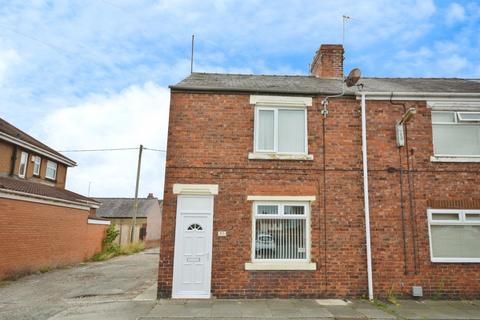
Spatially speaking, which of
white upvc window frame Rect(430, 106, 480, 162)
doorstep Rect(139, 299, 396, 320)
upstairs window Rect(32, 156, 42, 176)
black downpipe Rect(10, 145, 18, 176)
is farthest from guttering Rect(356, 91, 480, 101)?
upstairs window Rect(32, 156, 42, 176)

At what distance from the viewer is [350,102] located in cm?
1055

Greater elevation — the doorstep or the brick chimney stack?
the brick chimney stack

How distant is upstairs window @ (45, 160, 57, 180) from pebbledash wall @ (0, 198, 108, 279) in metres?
4.85

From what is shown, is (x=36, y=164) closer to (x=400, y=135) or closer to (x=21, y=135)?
(x=21, y=135)

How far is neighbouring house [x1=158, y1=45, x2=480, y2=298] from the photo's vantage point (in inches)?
374

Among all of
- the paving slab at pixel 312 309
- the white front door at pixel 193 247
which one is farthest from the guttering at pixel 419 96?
the paving slab at pixel 312 309

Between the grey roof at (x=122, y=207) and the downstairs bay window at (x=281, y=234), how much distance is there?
90.9ft

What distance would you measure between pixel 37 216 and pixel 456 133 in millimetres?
16219

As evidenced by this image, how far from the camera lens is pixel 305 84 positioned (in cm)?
1166

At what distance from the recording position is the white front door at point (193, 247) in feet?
30.7

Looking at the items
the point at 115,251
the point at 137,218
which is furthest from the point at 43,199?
the point at 137,218

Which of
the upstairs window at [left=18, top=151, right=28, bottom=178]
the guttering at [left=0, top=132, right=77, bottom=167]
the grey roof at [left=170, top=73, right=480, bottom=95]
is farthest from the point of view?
the upstairs window at [left=18, top=151, right=28, bottom=178]

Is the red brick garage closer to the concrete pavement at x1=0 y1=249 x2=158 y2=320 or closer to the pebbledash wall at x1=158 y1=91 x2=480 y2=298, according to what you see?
the concrete pavement at x1=0 y1=249 x2=158 y2=320

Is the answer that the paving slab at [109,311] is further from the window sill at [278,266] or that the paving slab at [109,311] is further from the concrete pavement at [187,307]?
the window sill at [278,266]
